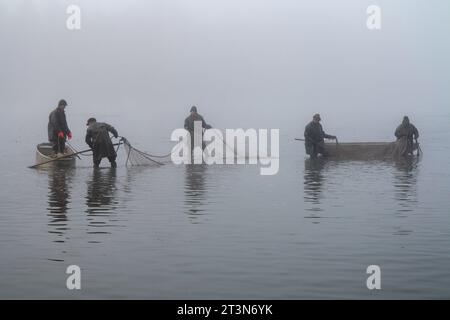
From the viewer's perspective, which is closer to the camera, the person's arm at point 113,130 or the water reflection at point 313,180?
the water reflection at point 313,180

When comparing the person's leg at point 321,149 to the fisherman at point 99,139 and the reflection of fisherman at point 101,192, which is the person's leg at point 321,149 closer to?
the fisherman at point 99,139

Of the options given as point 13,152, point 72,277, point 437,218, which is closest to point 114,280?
point 72,277

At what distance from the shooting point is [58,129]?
22125mm

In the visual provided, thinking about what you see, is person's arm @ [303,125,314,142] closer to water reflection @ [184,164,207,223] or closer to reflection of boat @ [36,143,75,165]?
water reflection @ [184,164,207,223]

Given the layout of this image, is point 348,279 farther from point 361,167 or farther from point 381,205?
point 361,167

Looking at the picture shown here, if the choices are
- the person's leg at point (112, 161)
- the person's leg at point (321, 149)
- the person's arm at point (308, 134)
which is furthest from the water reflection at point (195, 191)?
the person's leg at point (321, 149)

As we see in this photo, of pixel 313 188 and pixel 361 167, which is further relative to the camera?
pixel 361 167

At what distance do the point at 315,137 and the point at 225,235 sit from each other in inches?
546

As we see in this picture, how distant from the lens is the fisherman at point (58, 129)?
22.0m

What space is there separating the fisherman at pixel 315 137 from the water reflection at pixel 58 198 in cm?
701

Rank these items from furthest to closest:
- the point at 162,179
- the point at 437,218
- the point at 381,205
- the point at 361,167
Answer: the point at 361,167, the point at 162,179, the point at 381,205, the point at 437,218

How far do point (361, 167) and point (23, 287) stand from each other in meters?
14.8

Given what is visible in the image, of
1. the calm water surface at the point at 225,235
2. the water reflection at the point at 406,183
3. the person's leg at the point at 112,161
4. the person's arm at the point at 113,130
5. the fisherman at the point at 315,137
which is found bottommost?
the water reflection at the point at 406,183
